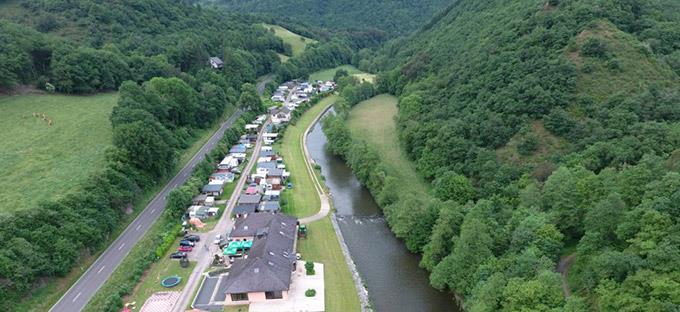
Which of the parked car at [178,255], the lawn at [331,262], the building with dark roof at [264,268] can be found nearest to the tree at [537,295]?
the lawn at [331,262]

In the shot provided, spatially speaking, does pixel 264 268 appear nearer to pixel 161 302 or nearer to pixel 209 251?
pixel 161 302

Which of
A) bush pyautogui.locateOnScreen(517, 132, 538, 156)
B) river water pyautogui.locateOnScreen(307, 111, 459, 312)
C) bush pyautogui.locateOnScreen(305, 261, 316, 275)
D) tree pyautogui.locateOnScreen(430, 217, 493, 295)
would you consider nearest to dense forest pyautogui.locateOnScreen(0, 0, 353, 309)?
bush pyautogui.locateOnScreen(305, 261, 316, 275)

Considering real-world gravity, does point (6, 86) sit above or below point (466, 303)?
above

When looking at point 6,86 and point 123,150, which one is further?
point 6,86

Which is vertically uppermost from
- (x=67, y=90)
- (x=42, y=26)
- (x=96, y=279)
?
(x=42, y=26)

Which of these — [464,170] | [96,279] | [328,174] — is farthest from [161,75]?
[464,170]

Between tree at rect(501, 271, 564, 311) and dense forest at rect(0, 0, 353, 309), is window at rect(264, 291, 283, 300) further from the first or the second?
dense forest at rect(0, 0, 353, 309)

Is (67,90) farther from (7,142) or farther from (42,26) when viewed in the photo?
(42,26)
